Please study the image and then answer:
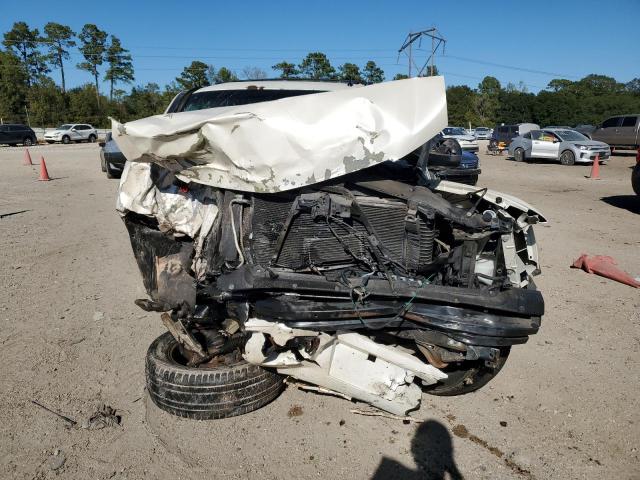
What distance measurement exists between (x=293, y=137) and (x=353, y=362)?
3.93 ft

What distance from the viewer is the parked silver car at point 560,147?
17.9 meters

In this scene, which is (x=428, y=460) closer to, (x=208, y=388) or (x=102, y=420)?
(x=208, y=388)

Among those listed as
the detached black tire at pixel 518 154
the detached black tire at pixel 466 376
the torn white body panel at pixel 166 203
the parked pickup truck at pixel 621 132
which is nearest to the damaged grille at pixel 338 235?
the torn white body panel at pixel 166 203

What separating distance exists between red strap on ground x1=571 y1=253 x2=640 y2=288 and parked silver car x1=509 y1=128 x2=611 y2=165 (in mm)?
14571

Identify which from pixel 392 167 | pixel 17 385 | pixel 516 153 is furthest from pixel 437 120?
pixel 516 153

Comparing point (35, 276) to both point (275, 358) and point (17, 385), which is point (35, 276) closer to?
point (17, 385)

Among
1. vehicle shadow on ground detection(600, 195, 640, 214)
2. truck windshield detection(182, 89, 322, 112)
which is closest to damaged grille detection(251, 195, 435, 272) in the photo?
truck windshield detection(182, 89, 322, 112)

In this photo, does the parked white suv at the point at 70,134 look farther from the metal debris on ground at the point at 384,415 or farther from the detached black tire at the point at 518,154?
the metal debris on ground at the point at 384,415

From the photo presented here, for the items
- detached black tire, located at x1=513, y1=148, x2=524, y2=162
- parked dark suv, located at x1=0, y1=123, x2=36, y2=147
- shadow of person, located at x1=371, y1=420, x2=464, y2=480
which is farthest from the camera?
parked dark suv, located at x1=0, y1=123, x2=36, y2=147

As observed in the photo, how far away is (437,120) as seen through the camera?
241cm

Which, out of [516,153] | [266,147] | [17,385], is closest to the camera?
[266,147]

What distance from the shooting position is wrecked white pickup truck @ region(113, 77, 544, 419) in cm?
230

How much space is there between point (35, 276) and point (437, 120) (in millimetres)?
4674

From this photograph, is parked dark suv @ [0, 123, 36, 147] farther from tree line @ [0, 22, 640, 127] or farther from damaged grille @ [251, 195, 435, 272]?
damaged grille @ [251, 195, 435, 272]
